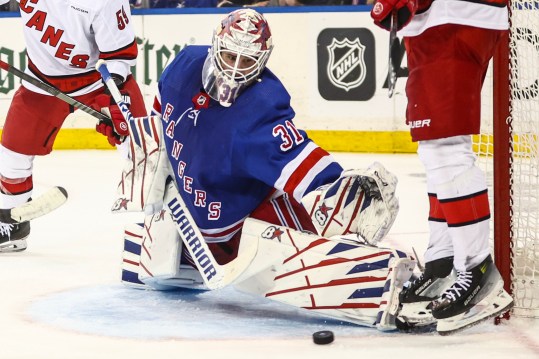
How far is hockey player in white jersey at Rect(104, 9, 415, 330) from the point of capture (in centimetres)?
309

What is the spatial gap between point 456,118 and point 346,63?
12.9ft

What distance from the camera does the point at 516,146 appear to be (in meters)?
3.16

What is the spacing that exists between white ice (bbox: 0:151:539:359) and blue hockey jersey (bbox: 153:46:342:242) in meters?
0.27

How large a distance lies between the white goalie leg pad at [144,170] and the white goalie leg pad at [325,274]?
314mm

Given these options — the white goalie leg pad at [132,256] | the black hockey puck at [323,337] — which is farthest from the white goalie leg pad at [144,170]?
the black hockey puck at [323,337]

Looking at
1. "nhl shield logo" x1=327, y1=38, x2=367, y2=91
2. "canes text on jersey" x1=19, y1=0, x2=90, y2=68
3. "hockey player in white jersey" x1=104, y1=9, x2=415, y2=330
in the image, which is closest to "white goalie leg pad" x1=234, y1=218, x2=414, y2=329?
"hockey player in white jersey" x1=104, y1=9, x2=415, y2=330

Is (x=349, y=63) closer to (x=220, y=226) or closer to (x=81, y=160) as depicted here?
(x=81, y=160)

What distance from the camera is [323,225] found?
3.19 m

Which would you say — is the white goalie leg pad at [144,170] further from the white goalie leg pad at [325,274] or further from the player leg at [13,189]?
the player leg at [13,189]

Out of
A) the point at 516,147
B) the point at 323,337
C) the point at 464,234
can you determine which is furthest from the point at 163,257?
the point at 516,147

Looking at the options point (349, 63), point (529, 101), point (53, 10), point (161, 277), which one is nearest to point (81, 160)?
point (349, 63)

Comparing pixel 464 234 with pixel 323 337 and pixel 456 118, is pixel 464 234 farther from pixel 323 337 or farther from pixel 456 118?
pixel 323 337

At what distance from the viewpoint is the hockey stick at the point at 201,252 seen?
3.18 metres

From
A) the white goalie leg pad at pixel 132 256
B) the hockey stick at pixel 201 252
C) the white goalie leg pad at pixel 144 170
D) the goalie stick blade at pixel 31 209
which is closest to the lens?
the hockey stick at pixel 201 252
